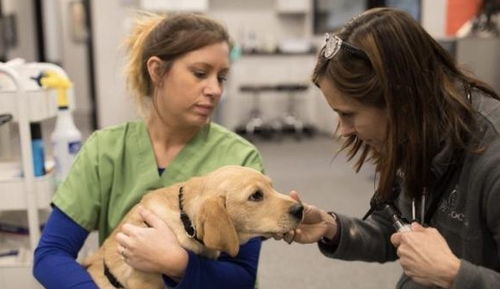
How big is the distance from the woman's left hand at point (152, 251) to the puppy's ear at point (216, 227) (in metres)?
0.08

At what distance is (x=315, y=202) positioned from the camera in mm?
3770

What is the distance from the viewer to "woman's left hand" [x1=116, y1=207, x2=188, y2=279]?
1213 mm

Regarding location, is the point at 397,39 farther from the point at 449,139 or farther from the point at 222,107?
the point at 222,107

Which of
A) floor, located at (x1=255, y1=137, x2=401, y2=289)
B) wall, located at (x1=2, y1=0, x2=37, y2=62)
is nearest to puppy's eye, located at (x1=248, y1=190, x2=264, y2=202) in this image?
floor, located at (x1=255, y1=137, x2=401, y2=289)

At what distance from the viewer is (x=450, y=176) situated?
1144 millimetres

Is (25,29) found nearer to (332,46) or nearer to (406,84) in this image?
(332,46)

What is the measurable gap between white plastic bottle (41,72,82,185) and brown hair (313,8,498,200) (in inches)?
39.8

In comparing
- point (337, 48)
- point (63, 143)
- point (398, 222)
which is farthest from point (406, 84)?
point (63, 143)

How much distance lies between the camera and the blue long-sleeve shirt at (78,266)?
1.26 meters

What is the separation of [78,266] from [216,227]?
0.43 m

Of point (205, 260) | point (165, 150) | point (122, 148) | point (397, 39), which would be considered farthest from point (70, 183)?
point (397, 39)

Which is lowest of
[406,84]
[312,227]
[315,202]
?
[315,202]

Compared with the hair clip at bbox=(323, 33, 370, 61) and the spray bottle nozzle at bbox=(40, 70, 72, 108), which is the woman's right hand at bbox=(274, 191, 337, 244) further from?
the spray bottle nozzle at bbox=(40, 70, 72, 108)

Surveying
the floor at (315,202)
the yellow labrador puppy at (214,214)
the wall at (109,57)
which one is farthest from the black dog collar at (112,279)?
the wall at (109,57)
